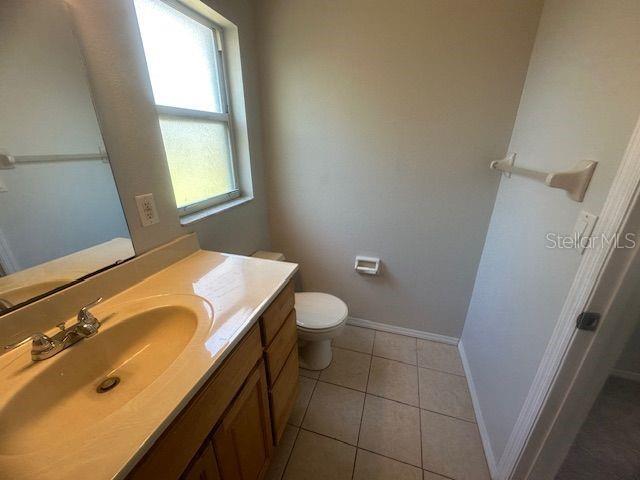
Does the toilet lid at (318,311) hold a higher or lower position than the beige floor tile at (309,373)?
higher

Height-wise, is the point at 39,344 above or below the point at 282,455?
above

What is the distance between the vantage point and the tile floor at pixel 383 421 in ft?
3.92

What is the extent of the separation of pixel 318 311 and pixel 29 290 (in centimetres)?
125

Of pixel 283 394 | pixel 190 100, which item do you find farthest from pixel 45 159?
pixel 283 394

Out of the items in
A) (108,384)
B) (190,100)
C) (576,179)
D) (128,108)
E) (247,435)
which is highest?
(190,100)

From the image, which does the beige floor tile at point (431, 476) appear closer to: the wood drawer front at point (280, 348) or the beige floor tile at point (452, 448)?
the beige floor tile at point (452, 448)

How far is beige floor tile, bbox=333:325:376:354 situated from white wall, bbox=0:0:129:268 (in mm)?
1627

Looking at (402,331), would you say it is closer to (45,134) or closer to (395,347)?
(395,347)

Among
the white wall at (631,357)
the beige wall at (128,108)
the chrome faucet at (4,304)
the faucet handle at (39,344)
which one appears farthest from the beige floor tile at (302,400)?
the white wall at (631,357)

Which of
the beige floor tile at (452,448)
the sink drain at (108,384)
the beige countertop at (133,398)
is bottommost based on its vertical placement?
the beige floor tile at (452,448)

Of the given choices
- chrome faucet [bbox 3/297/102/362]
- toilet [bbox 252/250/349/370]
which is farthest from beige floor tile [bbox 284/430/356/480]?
chrome faucet [bbox 3/297/102/362]

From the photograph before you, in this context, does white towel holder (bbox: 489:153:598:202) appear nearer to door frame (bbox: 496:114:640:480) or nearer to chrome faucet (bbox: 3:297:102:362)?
door frame (bbox: 496:114:640:480)

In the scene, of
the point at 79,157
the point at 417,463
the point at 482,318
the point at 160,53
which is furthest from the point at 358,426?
the point at 160,53

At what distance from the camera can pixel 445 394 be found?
156 cm
